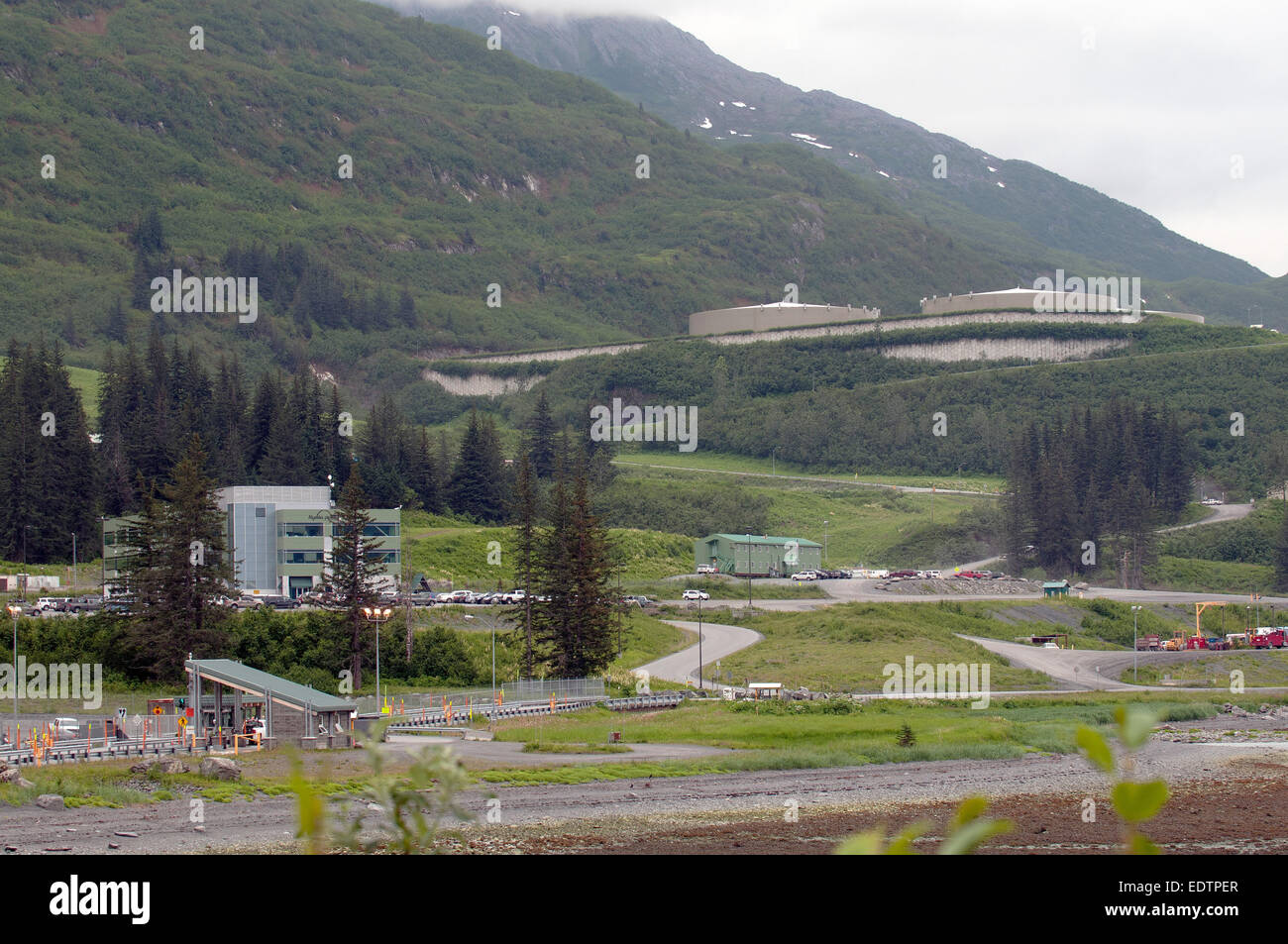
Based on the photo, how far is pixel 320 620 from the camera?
66.1 meters

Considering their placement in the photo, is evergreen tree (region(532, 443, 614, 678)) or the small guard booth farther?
evergreen tree (region(532, 443, 614, 678))

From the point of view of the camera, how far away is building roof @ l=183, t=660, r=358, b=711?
4875 centimetres

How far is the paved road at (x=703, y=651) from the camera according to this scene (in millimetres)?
72250

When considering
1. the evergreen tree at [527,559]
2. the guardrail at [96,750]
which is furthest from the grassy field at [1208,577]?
the guardrail at [96,750]

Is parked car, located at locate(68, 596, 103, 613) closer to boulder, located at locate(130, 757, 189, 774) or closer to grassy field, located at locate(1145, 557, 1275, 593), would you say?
boulder, located at locate(130, 757, 189, 774)

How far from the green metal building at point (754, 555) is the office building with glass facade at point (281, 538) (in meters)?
32.7

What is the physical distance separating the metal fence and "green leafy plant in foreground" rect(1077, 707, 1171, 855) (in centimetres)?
5558

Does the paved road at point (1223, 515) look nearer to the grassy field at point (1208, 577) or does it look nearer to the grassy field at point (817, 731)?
the grassy field at point (1208, 577)

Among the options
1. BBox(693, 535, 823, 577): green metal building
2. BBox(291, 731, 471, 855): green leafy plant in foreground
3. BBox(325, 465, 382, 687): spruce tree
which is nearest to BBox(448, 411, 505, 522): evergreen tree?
BBox(693, 535, 823, 577): green metal building

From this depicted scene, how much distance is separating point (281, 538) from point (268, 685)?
36410 mm

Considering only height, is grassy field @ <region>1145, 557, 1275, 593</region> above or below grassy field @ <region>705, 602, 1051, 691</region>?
above

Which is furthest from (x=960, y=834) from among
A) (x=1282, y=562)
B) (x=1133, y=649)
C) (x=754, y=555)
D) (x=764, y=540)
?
(x=1282, y=562)
